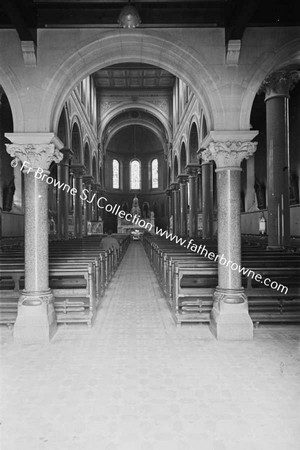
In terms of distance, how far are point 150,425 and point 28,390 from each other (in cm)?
163

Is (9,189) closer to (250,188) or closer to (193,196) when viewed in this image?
(193,196)

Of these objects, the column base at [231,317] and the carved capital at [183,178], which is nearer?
the column base at [231,317]

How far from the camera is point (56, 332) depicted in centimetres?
682

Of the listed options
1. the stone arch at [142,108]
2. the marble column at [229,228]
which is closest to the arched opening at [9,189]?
the marble column at [229,228]

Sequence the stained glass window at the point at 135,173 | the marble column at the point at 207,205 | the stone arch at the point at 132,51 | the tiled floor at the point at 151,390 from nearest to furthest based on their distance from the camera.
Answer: the tiled floor at the point at 151,390
the stone arch at the point at 132,51
the marble column at the point at 207,205
the stained glass window at the point at 135,173

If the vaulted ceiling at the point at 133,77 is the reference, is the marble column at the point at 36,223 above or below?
below

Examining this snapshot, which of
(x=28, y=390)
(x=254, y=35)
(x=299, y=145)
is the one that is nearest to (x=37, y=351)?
(x=28, y=390)

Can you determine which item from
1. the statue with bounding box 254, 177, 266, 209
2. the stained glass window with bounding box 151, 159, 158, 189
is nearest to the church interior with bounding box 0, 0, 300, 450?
the statue with bounding box 254, 177, 266, 209

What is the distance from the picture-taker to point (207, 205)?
58.5 ft

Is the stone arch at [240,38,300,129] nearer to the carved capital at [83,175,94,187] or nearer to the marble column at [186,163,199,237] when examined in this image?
the marble column at [186,163,199,237]

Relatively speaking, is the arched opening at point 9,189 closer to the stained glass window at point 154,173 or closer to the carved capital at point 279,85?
the carved capital at point 279,85

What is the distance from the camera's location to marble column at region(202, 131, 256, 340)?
260 inches

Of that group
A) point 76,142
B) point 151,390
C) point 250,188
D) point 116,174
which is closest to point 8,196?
point 76,142

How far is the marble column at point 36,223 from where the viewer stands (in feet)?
21.6
